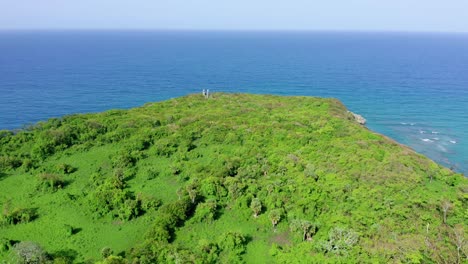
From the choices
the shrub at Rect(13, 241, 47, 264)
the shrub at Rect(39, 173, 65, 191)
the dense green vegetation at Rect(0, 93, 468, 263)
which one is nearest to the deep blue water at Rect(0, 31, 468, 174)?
the dense green vegetation at Rect(0, 93, 468, 263)

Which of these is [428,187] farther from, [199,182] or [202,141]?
[202,141]

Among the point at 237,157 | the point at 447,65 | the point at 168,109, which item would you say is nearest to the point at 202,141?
the point at 237,157

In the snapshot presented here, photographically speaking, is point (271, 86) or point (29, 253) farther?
point (271, 86)

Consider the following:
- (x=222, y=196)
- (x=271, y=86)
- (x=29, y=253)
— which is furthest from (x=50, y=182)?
(x=271, y=86)

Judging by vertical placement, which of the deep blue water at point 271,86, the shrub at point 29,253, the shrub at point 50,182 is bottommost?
the shrub at point 29,253

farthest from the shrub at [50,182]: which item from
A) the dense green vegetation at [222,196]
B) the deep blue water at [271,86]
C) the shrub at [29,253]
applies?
the deep blue water at [271,86]

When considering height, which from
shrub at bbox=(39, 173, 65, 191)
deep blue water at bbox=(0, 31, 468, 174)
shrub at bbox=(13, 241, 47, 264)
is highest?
deep blue water at bbox=(0, 31, 468, 174)

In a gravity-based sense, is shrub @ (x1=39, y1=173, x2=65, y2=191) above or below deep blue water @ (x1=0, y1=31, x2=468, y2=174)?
below

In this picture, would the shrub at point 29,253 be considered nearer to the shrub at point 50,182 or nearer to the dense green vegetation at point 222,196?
the dense green vegetation at point 222,196

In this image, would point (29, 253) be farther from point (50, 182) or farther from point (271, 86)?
point (271, 86)

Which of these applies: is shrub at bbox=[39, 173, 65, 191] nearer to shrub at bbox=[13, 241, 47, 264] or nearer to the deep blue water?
shrub at bbox=[13, 241, 47, 264]
